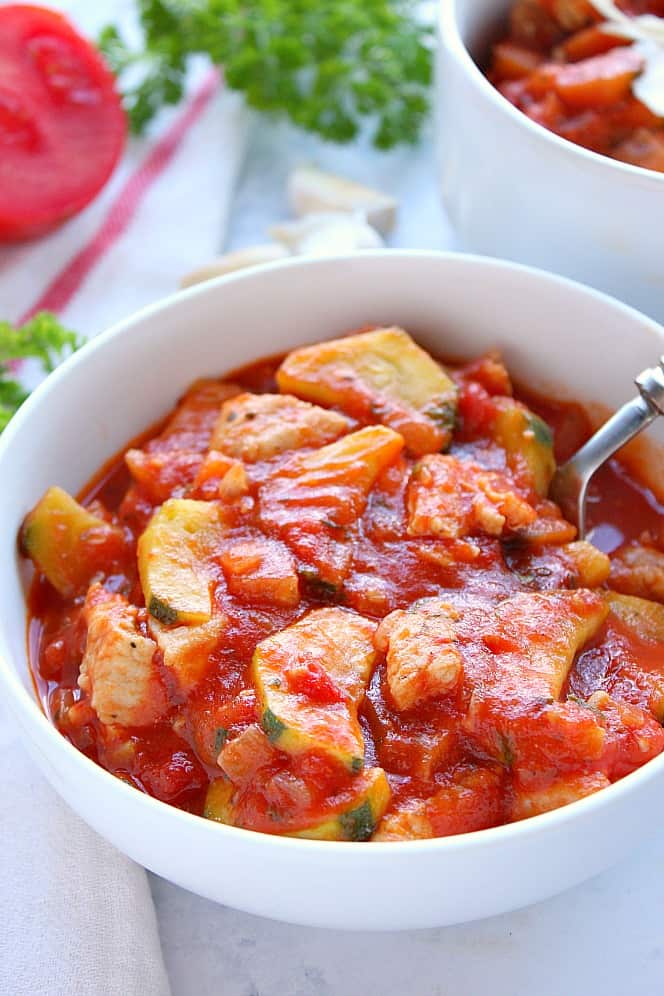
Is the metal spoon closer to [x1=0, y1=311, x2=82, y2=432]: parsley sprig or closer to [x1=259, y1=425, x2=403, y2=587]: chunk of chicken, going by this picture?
[x1=259, y1=425, x2=403, y2=587]: chunk of chicken

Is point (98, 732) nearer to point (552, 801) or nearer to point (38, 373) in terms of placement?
point (552, 801)

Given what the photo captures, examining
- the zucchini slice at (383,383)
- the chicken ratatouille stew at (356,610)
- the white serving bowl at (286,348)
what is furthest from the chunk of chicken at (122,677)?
the zucchini slice at (383,383)

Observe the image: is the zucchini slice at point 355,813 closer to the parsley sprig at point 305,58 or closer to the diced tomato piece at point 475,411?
the diced tomato piece at point 475,411

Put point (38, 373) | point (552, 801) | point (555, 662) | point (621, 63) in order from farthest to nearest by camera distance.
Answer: point (38, 373) < point (621, 63) < point (555, 662) < point (552, 801)

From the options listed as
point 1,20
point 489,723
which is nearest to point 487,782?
point 489,723

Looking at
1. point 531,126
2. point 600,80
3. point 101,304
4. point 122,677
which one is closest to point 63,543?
point 122,677

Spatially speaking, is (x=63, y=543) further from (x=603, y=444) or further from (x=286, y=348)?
(x=603, y=444)
